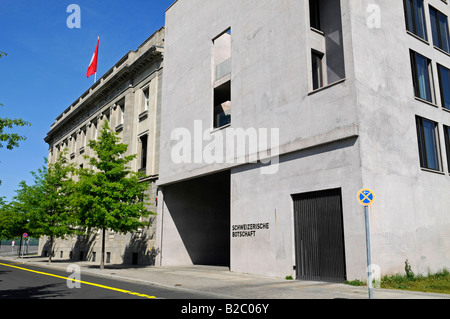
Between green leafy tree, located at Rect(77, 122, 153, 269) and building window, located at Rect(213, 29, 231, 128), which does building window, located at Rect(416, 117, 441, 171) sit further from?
green leafy tree, located at Rect(77, 122, 153, 269)

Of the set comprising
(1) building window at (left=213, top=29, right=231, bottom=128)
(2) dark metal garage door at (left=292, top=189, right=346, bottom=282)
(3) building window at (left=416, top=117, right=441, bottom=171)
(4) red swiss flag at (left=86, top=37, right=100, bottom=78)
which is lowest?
(2) dark metal garage door at (left=292, top=189, right=346, bottom=282)

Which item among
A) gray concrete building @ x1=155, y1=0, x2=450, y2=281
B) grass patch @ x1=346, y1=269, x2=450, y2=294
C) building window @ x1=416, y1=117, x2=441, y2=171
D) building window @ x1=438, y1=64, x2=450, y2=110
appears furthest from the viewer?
building window @ x1=438, y1=64, x2=450, y2=110

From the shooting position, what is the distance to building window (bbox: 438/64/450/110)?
64.4 ft

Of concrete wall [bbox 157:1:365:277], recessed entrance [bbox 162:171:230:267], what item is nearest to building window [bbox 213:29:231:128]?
concrete wall [bbox 157:1:365:277]

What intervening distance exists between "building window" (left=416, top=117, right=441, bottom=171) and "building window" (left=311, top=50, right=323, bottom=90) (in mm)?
4879

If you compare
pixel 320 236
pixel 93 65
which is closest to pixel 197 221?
pixel 320 236

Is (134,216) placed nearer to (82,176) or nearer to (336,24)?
(82,176)

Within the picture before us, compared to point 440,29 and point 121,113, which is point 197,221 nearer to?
point 121,113

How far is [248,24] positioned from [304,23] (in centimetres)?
419

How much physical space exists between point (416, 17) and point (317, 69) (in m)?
6.64

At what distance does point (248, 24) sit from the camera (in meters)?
19.8

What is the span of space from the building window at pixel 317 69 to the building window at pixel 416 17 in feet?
16.2

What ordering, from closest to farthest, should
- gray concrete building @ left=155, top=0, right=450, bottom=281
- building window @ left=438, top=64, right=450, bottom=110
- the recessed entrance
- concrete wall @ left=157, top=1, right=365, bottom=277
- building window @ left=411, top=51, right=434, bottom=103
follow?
gray concrete building @ left=155, top=0, right=450, bottom=281 < concrete wall @ left=157, top=1, right=365, bottom=277 < building window @ left=411, top=51, right=434, bottom=103 < building window @ left=438, top=64, right=450, bottom=110 < the recessed entrance

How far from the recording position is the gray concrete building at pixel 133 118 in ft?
87.3
